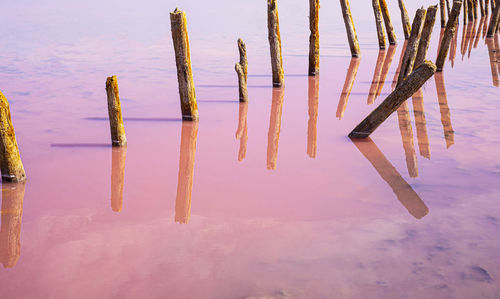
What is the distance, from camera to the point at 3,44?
61.6ft

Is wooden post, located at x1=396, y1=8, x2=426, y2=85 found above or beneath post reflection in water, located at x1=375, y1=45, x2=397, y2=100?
above

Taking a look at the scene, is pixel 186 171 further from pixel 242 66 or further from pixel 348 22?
pixel 348 22

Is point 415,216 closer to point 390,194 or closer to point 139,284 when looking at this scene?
point 390,194

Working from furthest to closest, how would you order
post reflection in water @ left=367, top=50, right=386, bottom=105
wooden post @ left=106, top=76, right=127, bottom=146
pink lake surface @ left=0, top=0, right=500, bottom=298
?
post reflection in water @ left=367, top=50, right=386, bottom=105
wooden post @ left=106, top=76, right=127, bottom=146
pink lake surface @ left=0, top=0, right=500, bottom=298

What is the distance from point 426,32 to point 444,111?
78.8 inches

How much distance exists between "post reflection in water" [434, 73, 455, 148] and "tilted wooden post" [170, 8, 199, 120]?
12.3ft

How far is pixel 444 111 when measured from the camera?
28.7 ft

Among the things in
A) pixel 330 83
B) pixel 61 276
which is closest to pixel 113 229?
pixel 61 276

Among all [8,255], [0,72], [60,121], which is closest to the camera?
[8,255]

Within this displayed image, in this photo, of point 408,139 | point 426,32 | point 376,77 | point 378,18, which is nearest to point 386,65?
point 376,77

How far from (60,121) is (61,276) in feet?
16.6

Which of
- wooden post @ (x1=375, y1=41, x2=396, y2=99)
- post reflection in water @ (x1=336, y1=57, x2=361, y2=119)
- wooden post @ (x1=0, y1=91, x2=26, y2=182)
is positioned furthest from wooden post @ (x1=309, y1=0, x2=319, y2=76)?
wooden post @ (x1=0, y1=91, x2=26, y2=182)

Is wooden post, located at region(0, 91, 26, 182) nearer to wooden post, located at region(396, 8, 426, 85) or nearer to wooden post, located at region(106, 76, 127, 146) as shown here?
wooden post, located at region(106, 76, 127, 146)

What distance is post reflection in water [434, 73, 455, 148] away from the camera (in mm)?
7229
